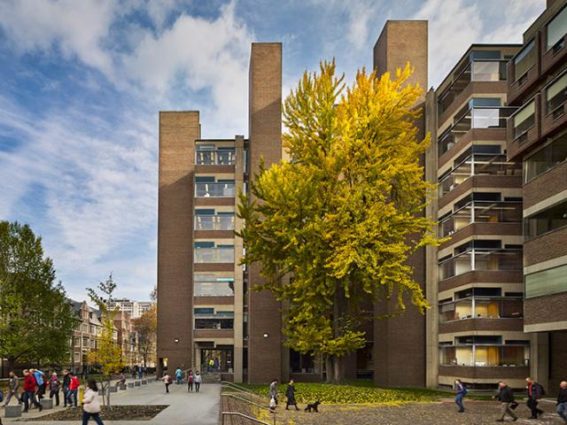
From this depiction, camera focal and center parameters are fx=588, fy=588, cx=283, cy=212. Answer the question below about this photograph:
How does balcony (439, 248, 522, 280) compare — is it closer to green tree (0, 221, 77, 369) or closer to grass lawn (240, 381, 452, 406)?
grass lawn (240, 381, 452, 406)

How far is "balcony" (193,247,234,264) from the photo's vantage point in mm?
55844

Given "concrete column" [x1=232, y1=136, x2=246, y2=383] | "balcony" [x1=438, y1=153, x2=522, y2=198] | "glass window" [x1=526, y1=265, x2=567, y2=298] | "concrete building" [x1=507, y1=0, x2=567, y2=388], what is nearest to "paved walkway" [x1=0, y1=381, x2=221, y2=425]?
"concrete building" [x1=507, y1=0, x2=567, y2=388]

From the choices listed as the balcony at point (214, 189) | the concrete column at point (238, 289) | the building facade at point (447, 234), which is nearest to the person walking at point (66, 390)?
the building facade at point (447, 234)

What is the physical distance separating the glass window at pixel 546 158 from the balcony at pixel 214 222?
29620mm

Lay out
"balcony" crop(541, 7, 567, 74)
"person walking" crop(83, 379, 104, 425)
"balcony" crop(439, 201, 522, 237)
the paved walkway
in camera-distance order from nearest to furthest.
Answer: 1. "person walking" crop(83, 379, 104, 425)
2. the paved walkway
3. "balcony" crop(541, 7, 567, 74)
4. "balcony" crop(439, 201, 522, 237)

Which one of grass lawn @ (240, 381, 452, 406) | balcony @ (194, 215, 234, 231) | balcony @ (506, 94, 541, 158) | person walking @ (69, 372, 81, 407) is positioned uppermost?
balcony @ (506, 94, 541, 158)

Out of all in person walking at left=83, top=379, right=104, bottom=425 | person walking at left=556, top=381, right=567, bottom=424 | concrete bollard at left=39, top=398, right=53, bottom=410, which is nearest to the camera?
person walking at left=83, top=379, right=104, bottom=425

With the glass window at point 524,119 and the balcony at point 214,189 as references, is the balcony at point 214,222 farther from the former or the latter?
the glass window at point 524,119

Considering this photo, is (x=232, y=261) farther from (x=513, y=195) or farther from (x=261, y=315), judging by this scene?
(x=513, y=195)

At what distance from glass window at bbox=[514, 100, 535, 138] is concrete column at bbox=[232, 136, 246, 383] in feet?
85.1

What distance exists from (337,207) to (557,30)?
1484 cm

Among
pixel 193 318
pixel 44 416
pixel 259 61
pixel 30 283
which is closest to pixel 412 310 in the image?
pixel 193 318

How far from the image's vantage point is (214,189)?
5669cm

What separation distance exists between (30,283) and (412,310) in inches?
1401
